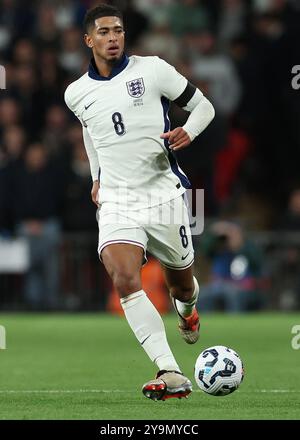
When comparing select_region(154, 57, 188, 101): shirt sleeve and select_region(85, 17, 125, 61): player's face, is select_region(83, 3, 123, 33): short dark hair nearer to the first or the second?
select_region(85, 17, 125, 61): player's face

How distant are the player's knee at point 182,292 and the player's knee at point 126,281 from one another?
1.33 metres

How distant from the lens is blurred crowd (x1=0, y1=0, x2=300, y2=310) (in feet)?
58.6

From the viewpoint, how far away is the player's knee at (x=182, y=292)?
33.3ft

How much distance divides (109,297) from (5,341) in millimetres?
4309

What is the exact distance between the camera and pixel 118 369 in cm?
1116

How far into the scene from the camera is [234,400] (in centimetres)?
878

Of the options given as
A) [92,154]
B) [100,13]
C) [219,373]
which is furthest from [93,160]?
[219,373]

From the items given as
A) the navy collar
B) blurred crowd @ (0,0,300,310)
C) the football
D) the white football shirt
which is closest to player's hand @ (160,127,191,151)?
the white football shirt

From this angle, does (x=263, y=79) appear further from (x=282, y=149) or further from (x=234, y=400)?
(x=234, y=400)

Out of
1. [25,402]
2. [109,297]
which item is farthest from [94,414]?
[109,297]

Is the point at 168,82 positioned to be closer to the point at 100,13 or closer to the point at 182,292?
the point at 100,13

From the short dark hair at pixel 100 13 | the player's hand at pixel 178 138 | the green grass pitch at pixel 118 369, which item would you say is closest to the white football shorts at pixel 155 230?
the player's hand at pixel 178 138

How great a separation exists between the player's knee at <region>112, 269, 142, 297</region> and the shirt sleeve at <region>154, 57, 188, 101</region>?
1362 mm

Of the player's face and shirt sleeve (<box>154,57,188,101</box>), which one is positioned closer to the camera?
the player's face
